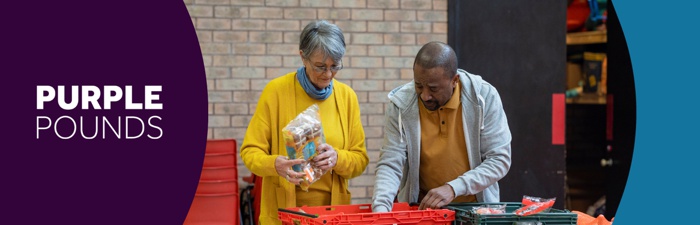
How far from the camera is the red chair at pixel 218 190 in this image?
5.43 metres

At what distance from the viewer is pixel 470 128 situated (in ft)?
13.2

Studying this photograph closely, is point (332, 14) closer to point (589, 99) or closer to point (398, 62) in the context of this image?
point (398, 62)

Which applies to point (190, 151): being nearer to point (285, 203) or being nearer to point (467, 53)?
point (285, 203)

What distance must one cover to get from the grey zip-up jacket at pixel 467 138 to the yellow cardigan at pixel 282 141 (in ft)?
0.58

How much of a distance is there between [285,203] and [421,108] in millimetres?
810

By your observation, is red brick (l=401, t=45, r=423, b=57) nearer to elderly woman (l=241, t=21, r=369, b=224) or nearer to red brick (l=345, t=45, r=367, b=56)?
red brick (l=345, t=45, r=367, b=56)

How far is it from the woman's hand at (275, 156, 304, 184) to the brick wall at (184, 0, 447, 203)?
8.25 ft

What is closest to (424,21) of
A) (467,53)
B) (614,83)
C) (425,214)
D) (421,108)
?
(467,53)

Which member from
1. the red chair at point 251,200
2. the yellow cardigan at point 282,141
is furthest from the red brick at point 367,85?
the yellow cardigan at point 282,141

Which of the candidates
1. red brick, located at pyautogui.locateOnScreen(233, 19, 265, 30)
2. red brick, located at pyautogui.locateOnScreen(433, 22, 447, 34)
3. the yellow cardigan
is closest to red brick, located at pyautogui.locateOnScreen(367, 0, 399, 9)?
red brick, located at pyautogui.locateOnScreen(433, 22, 447, 34)

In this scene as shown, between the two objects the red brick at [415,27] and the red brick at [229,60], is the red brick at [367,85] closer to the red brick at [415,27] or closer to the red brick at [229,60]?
the red brick at [415,27]

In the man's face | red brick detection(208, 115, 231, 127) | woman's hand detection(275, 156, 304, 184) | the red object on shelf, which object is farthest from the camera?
the red object on shelf

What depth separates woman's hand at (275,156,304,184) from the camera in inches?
154

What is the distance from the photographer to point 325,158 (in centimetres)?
395
